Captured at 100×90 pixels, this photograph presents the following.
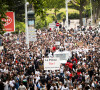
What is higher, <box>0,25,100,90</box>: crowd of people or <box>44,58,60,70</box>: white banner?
<box>44,58,60,70</box>: white banner

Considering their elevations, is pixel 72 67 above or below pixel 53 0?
below

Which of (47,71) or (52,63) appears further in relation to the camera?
(47,71)

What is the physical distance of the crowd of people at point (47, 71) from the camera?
20.5 m

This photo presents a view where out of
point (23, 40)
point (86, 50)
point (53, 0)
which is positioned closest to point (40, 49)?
point (86, 50)

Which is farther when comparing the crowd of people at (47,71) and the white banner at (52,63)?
the white banner at (52,63)

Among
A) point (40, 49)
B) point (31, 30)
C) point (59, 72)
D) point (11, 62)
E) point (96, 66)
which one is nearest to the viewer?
point (59, 72)

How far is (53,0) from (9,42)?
1245 inches

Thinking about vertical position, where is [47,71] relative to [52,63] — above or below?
below

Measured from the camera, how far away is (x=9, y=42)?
4106cm

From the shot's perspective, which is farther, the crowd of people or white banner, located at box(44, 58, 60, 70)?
white banner, located at box(44, 58, 60, 70)

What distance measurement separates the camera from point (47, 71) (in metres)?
23.8

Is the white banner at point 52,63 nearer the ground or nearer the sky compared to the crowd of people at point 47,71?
nearer the sky

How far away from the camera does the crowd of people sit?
20.5 metres

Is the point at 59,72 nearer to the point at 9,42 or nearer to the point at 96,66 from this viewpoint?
the point at 96,66
